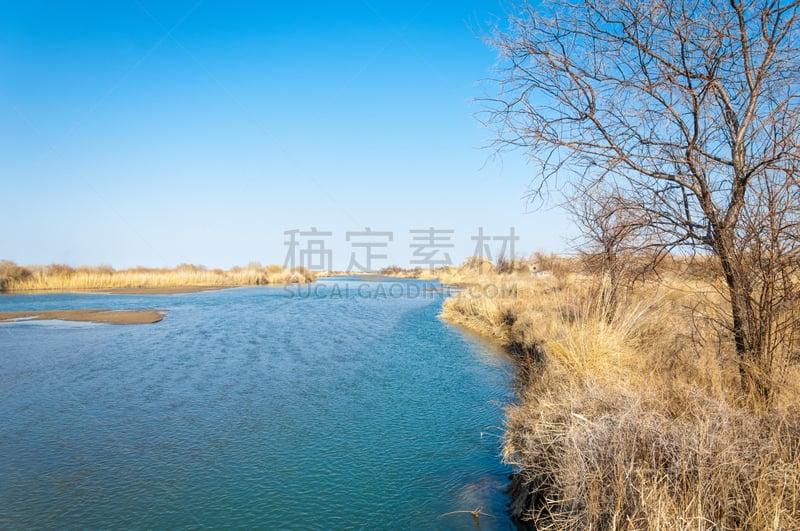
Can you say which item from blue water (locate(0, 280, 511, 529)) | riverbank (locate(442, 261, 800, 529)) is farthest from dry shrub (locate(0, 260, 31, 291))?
riverbank (locate(442, 261, 800, 529))

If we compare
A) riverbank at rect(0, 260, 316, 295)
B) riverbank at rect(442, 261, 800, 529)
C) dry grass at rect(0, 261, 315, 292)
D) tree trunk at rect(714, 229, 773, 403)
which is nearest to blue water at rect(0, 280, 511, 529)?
riverbank at rect(442, 261, 800, 529)

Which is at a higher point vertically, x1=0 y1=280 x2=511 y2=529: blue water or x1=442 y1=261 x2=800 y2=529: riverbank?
x1=442 y1=261 x2=800 y2=529: riverbank

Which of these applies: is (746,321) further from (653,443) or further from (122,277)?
(122,277)

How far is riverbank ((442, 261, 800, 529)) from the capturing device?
3.15 metres

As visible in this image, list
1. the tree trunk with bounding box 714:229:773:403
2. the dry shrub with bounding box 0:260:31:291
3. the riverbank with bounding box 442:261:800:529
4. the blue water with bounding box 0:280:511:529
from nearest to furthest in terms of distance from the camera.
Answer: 1. the riverbank with bounding box 442:261:800:529
2. the tree trunk with bounding box 714:229:773:403
3. the blue water with bounding box 0:280:511:529
4. the dry shrub with bounding box 0:260:31:291

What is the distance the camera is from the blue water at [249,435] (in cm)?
506

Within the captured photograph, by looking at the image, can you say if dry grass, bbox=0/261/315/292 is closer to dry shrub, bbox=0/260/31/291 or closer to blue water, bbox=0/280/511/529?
dry shrub, bbox=0/260/31/291

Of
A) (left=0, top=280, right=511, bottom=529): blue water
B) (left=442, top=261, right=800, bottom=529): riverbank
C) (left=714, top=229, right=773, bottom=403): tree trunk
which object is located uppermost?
(left=714, top=229, right=773, bottom=403): tree trunk

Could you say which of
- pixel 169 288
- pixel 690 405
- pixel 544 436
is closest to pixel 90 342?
pixel 544 436

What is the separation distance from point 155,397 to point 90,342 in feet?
24.4

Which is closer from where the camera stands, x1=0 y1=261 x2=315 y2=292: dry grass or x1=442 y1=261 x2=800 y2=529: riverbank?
x1=442 y1=261 x2=800 y2=529: riverbank

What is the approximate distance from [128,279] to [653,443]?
4537 cm

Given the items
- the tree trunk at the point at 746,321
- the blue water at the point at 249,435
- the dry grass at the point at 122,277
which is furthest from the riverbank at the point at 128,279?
the tree trunk at the point at 746,321

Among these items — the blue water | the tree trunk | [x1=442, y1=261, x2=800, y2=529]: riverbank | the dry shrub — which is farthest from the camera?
the dry shrub
